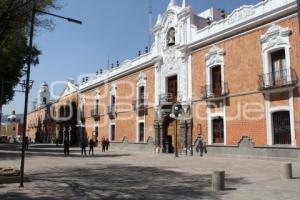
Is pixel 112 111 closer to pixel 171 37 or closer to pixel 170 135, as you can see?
pixel 170 135

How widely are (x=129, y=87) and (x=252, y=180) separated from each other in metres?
25.2

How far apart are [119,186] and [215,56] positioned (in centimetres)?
1614

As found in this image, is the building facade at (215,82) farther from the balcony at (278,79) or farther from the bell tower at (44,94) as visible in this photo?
the bell tower at (44,94)

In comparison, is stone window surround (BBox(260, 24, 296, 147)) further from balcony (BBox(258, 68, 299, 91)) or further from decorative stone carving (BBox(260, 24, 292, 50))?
balcony (BBox(258, 68, 299, 91))

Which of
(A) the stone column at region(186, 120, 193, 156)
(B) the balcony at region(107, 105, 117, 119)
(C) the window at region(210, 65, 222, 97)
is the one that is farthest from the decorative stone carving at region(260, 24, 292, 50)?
(B) the balcony at region(107, 105, 117, 119)

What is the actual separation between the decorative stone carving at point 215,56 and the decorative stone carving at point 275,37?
348 cm

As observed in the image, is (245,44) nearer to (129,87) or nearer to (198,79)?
(198,79)

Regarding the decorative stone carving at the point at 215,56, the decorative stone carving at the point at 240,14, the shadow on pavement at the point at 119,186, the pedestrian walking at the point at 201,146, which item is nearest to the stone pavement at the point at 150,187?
the shadow on pavement at the point at 119,186

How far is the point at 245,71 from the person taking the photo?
74.7 feet

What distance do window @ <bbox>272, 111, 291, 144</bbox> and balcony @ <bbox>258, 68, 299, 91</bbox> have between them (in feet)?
5.10

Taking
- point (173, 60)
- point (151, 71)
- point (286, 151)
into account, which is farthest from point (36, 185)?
point (151, 71)

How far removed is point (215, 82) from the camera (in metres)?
25.5

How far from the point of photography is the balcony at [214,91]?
2403cm

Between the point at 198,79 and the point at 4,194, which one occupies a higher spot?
the point at 198,79
